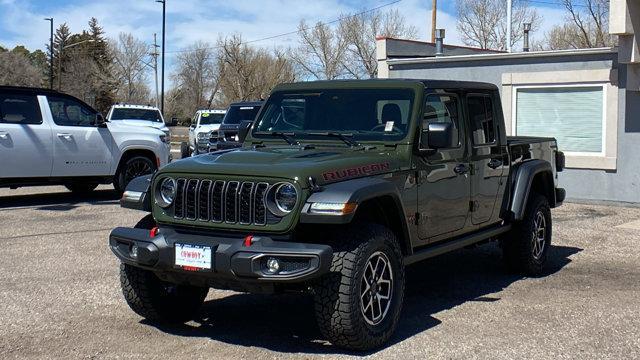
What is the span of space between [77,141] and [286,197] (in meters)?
8.76

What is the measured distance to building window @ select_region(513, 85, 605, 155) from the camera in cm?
1373

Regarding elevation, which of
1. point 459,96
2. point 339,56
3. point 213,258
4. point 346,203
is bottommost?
point 213,258

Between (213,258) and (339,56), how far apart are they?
44.8 metres

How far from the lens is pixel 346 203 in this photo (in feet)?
15.6

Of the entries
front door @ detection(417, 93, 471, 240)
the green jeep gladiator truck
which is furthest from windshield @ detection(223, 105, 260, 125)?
front door @ detection(417, 93, 471, 240)

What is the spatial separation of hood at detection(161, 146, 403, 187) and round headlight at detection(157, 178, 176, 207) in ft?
0.25

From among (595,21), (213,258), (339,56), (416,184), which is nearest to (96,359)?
(213,258)

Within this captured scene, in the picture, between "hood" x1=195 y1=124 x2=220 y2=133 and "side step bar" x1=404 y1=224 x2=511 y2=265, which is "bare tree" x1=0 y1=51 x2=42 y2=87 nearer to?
"hood" x1=195 y1=124 x2=220 y2=133

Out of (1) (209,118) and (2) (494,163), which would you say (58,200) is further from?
(1) (209,118)

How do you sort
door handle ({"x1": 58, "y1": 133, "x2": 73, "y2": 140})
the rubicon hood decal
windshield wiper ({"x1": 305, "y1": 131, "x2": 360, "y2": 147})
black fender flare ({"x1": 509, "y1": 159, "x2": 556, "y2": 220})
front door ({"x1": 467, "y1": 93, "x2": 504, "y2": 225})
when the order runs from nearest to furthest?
the rubicon hood decal
windshield wiper ({"x1": 305, "y1": 131, "x2": 360, "y2": 147})
front door ({"x1": 467, "y1": 93, "x2": 504, "y2": 225})
black fender flare ({"x1": 509, "y1": 159, "x2": 556, "y2": 220})
door handle ({"x1": 58, "y1": 133, "x2": 73, "y2": 140})

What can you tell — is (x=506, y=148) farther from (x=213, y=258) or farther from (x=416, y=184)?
(x=213, y=258)

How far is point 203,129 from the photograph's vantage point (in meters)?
22.8

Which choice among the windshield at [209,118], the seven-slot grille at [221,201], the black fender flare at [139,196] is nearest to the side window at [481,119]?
the seven-slot grille at [221,201]

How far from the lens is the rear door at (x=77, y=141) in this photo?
41.2 ft
